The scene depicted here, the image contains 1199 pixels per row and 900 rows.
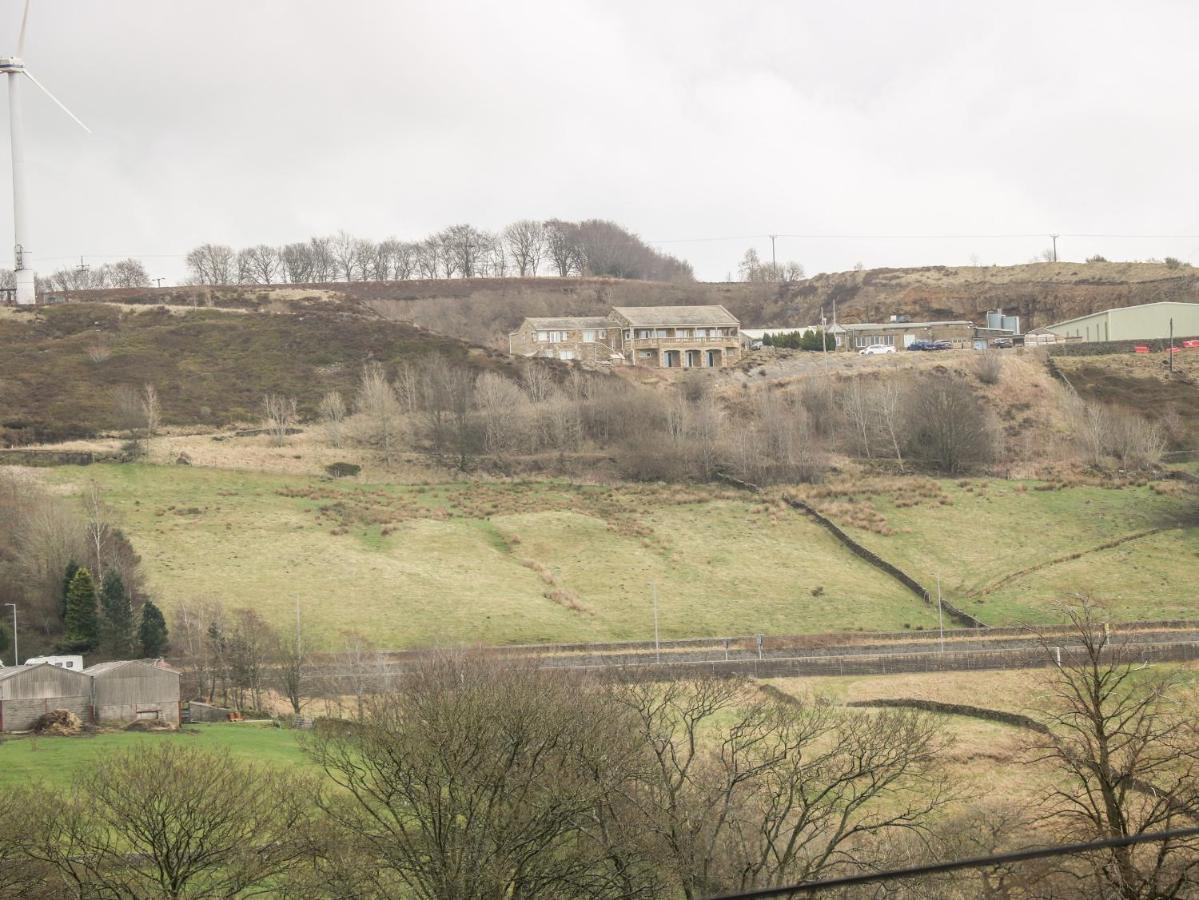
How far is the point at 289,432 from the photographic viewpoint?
3445 inches

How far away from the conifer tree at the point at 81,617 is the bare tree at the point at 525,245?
11997 cm

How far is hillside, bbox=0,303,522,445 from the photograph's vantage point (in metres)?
88.4

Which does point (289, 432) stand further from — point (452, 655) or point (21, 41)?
point (452, 655)

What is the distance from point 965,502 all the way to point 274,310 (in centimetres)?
7166

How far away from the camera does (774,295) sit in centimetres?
14625

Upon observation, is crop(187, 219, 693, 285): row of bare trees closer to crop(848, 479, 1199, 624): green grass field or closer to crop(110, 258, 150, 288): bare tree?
crop(110, 258, 150, 288): bare tree

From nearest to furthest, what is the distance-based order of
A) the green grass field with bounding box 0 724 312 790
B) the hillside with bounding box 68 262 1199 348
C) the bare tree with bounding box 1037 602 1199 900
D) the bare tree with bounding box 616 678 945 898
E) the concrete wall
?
the bare tree with bounding box 1037 602 1199 900, the bare tree with bounding box 616 678 945 898, the green grass field with bounding box 0 724 312 790, the concrete wall, the hillside with bounding box 68 262 1199 348

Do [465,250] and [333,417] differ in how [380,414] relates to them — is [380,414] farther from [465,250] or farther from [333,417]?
[465,250]

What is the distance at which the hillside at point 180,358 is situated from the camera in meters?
88.4

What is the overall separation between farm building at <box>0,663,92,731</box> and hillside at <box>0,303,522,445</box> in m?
47.1

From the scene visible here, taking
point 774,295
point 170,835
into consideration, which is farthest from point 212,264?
point 170,835

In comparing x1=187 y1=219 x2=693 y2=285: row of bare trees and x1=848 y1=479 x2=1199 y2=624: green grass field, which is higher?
x1=187 y1=219 x2=693 y2=285: row of bare trees

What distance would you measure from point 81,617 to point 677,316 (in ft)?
237

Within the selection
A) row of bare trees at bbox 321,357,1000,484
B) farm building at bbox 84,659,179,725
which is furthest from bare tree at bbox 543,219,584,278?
farm building at bbox 84,659,179,725
